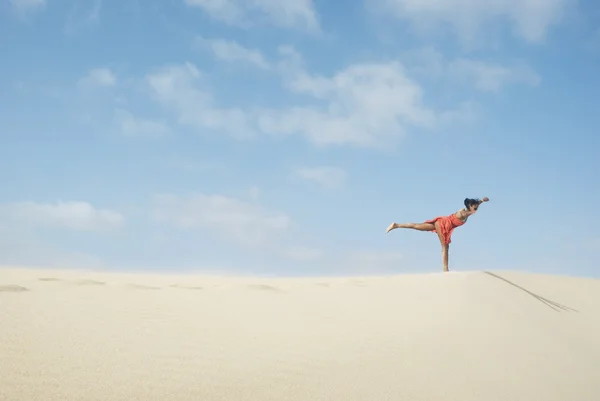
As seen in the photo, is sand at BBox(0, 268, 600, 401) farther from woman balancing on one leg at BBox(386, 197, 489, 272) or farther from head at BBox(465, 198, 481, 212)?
head at BBox(465, 198, 481, 212)

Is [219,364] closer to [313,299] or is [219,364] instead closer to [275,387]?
[275,387]

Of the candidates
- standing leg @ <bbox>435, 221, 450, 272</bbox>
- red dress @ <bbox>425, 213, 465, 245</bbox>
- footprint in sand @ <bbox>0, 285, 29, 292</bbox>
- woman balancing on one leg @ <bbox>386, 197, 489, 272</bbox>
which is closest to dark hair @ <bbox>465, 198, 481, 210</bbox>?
woman balancing on one leg @ <bbox>386, 197, 489, 272</bbox>

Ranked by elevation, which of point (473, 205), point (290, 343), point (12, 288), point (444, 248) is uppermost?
point (473, 205)

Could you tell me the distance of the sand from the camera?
3508 mm

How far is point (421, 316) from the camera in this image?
6438 millimetres

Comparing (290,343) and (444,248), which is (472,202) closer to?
(444,248)

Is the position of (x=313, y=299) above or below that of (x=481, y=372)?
above

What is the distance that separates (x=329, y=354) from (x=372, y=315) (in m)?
1.66

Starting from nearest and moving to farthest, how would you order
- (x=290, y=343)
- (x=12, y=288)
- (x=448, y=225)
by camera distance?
(x=290, y=343) → (x=12, y=288) → (x=448, y=225)

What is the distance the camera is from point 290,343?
475 cm

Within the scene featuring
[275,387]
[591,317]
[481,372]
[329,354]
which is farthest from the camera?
[591,317]

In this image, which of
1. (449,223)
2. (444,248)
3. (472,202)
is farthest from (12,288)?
Result: (472,202)

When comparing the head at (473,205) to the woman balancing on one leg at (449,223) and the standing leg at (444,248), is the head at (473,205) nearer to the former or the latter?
the woman balancing on one leg at (449,223)

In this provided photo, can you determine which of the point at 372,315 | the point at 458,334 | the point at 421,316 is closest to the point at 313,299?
the point at 372,315
